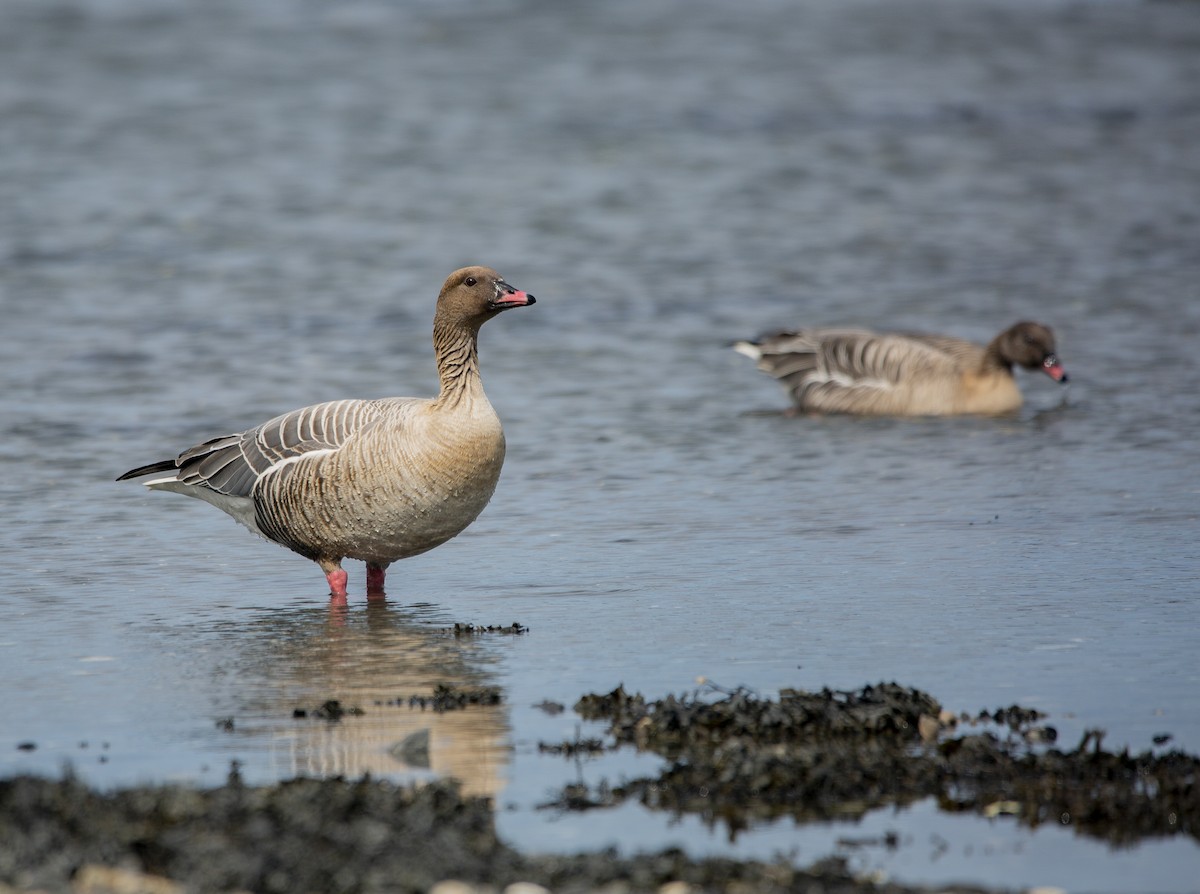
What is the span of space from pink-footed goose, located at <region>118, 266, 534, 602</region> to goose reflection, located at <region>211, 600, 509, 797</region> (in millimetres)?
426

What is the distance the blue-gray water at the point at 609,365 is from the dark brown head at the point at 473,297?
1.52m

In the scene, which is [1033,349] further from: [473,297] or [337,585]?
[337,585]

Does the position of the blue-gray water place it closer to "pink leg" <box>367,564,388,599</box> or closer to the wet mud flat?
"pink leg" <box>367,564,388,599</box>

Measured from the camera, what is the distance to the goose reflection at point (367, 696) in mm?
6332

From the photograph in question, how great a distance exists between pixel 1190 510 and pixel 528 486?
14.7ft

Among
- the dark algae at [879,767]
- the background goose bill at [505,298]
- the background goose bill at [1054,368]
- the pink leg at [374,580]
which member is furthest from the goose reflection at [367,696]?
the background goose bill at [1054,368]

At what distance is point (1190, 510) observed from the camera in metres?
10.5

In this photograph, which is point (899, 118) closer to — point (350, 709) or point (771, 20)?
point (771, 20)

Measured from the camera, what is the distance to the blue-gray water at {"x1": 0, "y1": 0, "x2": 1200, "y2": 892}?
7184 millimetres

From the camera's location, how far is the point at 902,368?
15.3m

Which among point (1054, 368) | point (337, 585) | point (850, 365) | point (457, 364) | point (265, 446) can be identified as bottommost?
point (337, 585)

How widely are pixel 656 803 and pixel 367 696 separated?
1901mm

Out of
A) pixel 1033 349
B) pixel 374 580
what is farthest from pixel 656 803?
pixel 1033 349

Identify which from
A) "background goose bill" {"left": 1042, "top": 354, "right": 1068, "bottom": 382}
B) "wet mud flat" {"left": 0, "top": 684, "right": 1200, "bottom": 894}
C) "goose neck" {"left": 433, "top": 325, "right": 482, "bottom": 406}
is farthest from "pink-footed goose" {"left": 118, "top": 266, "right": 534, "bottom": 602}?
"background goose bill" {"left": 1042, "top": 354, "right": 1068, "bottom": 382}
